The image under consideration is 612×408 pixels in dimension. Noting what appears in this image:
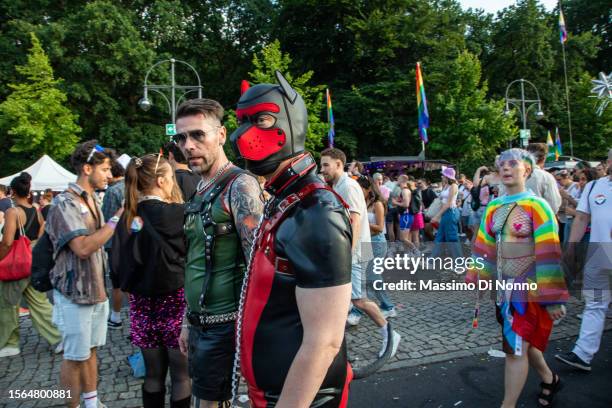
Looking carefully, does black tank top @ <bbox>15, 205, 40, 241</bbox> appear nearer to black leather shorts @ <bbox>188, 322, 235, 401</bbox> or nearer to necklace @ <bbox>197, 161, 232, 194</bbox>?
necklace @ <bbox>197, 161, 232, 194</bbox>

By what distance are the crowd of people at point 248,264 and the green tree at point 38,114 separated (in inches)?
800

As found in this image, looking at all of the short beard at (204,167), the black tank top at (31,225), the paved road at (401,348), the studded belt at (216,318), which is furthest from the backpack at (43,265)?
the black tank top at (31,225)

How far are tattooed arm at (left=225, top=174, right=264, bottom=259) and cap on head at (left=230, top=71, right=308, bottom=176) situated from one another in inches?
24.7

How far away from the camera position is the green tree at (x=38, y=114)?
22484mm

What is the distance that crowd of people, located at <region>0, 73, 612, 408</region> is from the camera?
142 cm

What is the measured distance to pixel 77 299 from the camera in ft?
10.8

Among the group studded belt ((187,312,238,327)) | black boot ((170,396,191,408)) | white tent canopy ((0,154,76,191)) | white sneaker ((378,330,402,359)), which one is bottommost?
white sneaker ((378,330,402,359))

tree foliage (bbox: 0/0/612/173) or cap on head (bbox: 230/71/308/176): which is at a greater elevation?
tree foliage (bbox: 0/0/612/173)

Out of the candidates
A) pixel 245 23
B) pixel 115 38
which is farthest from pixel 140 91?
pixel 245 23

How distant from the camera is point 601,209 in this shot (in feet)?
14.5

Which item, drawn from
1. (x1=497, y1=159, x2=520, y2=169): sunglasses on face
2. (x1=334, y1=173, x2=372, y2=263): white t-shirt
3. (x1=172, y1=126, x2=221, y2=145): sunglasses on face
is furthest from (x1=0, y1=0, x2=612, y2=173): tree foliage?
(x1=172, y1=126, x2=221, y2=145): sunglasses on face

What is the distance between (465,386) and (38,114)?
24.4 m

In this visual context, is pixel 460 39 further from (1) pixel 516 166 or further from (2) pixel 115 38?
(1) pixel 516 166

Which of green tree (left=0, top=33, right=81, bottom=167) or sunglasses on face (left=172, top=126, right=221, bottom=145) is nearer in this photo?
sunglasses on face (left=172, top=126, right=221, bottom=145)
